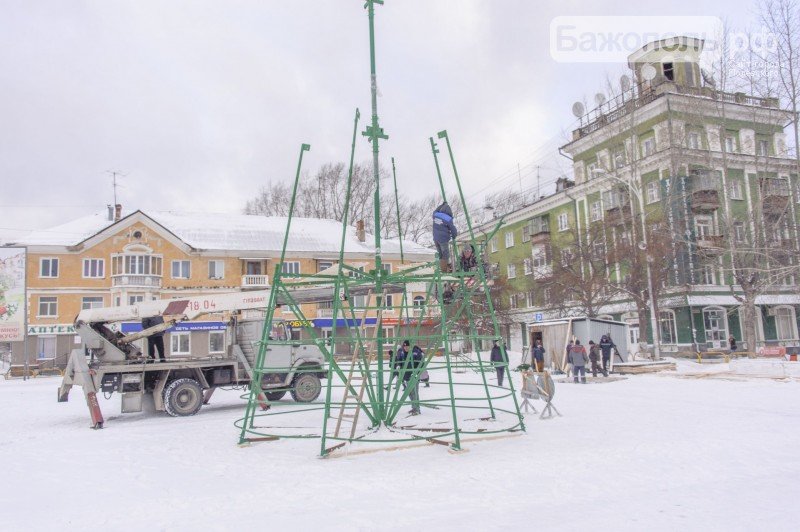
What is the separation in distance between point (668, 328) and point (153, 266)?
35.3 meters

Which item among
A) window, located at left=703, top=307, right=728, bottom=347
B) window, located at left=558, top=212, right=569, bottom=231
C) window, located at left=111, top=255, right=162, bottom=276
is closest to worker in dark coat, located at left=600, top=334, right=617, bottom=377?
window, located at left=703, top=307, right=728, bottom=347

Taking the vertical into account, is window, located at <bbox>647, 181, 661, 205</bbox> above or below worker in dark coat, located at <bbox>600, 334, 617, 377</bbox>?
above

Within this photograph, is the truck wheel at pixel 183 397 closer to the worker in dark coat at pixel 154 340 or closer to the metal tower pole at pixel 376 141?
the worker in dark coat at pixel 154 340

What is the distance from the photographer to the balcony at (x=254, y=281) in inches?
1799

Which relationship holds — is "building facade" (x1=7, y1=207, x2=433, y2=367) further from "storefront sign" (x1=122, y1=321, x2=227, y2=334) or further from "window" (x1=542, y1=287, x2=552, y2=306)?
"window" (x1=542, y1=287, x2=552, y2=306)

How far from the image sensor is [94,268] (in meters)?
43.7

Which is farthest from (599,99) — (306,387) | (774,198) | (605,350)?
(306,387)

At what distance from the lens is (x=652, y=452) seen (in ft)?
29.4

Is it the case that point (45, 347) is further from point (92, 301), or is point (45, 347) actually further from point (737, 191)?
point (737, 191)

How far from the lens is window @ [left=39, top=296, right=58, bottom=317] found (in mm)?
41938

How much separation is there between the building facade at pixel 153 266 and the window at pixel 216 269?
0.07 meters

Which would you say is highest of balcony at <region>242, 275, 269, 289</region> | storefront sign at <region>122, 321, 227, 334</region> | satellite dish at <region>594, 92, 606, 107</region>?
satellite dish at <region>594, 92, 606, 107</region>

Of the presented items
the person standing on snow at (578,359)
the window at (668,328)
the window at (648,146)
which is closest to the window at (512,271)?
the window at (648,146)

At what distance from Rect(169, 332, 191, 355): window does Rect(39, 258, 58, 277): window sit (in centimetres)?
893
